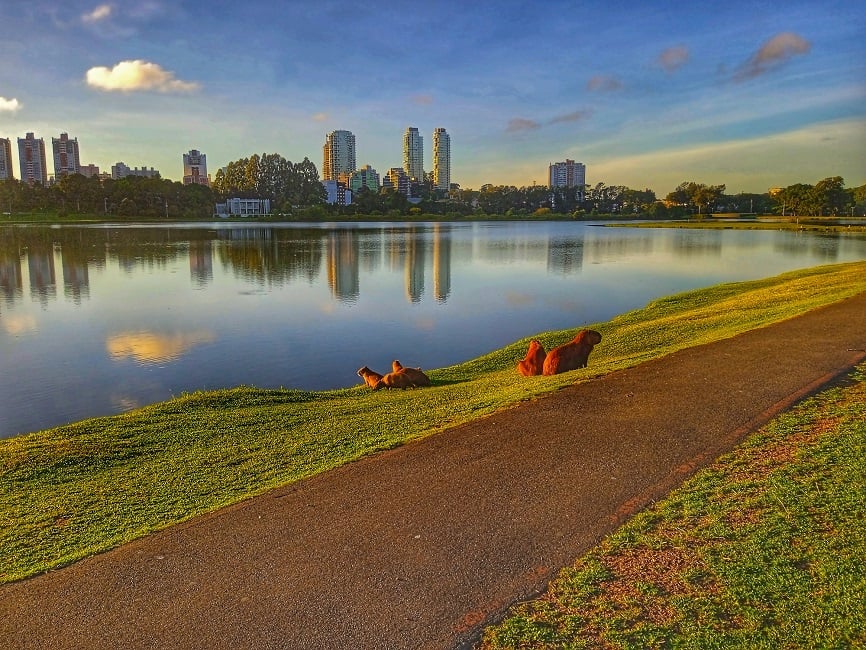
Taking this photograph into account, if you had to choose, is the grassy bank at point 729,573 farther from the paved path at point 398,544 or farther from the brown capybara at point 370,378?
the brown capybara at point 370,378

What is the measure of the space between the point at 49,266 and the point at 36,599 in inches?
1366

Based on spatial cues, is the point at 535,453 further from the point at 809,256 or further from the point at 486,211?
the point at 486,211

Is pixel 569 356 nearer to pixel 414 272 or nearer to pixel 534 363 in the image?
pixel 534 363

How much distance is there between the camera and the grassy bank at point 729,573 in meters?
3.42

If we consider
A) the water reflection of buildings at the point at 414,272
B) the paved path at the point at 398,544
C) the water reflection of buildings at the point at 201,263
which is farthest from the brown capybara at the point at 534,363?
the water reflection of buildings at the point at 201,263

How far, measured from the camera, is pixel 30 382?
12594 mm

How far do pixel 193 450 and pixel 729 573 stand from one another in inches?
227

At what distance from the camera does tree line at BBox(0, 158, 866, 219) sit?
343ft

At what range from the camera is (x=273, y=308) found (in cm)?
2191

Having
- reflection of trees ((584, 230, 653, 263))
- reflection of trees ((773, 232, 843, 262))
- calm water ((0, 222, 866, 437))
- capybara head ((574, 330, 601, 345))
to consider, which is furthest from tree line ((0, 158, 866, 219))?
capybara head ((574, 330, 601, 345))

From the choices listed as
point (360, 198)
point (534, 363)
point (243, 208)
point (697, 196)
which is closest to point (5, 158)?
point (243, 208)

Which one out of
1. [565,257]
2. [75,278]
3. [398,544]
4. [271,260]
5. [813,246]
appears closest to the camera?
[398,544]

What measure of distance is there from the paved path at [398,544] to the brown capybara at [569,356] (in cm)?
282

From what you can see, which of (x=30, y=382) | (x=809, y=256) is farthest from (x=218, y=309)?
(x=809, y=256)
